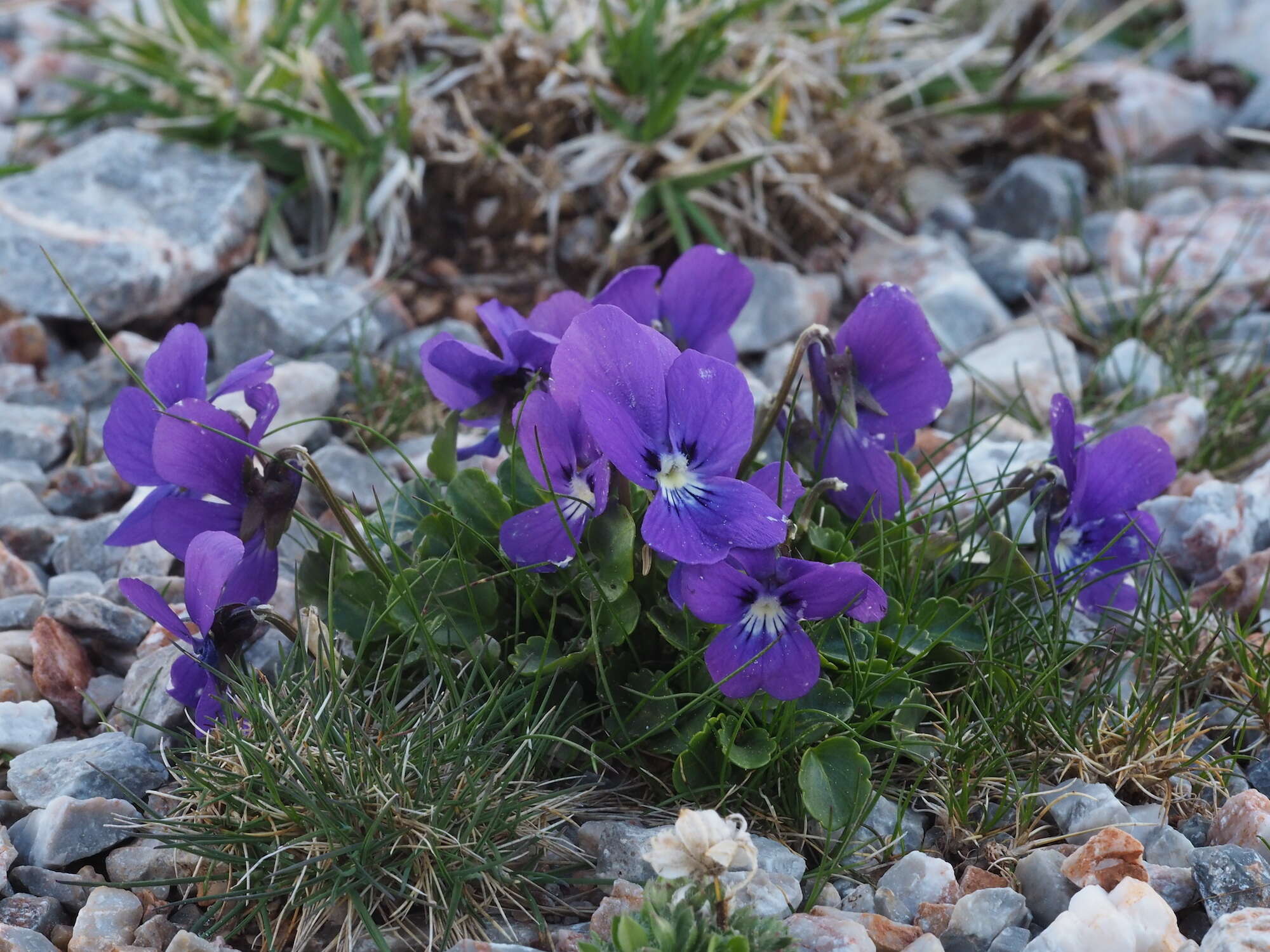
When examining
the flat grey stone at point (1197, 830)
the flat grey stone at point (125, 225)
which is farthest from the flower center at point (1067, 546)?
the flat grey stone at point (125, 225)

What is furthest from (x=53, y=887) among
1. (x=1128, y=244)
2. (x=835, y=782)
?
(x=1128, y=244)

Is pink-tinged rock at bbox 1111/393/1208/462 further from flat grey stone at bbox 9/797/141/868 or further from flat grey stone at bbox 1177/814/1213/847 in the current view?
flat grey stone at bbox 9/797/141/868

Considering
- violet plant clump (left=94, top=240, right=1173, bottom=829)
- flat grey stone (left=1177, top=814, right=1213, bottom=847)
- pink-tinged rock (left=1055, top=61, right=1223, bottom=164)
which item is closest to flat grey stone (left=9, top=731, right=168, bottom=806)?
violet plant clump (left=94, top=240, right=1173, bottom=829)

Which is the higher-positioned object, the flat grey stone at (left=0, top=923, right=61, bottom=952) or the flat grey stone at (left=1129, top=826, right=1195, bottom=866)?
the flat grey stone at (left=0, top=923, right=61, bottom=952)

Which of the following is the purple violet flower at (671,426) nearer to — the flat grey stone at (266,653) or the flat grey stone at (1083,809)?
the flat grey stone at (1083,809)

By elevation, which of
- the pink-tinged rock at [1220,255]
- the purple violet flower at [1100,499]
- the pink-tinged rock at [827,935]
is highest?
the purple violet flower at [1100,499]

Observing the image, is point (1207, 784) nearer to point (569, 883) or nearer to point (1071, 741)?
point (1071, 741)
